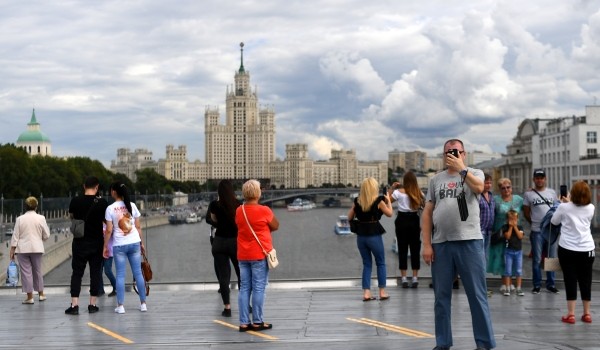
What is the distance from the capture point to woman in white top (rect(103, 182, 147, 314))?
9.98 meters

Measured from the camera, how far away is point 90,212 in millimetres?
10203

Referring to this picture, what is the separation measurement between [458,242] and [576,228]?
8.70ft

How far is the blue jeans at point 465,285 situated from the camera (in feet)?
21.7

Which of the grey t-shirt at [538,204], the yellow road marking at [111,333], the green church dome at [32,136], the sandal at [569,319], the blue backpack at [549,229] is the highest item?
the green church dome at [32,136]

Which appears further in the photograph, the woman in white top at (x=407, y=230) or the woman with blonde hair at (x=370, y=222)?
the woman in white top at (x=407, y=230)

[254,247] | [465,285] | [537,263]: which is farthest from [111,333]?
[537,263]

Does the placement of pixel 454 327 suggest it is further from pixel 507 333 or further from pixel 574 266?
pixel 574 266

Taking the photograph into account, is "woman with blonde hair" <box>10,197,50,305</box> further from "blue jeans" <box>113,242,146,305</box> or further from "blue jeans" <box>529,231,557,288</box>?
"blue jeans" <box>529,231,557,288</box>

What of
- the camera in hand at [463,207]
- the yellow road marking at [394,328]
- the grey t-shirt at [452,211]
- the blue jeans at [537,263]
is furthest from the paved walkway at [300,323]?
the camera in hand at [463,207]

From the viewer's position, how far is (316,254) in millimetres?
22719

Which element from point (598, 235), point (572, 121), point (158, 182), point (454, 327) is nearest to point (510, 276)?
point (454, 327)

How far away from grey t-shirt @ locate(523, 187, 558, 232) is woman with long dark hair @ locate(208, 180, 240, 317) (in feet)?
13.2

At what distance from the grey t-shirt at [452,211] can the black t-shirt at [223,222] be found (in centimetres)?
336

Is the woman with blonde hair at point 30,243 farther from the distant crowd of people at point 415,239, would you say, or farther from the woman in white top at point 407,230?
the woman in white top at point 407,230
